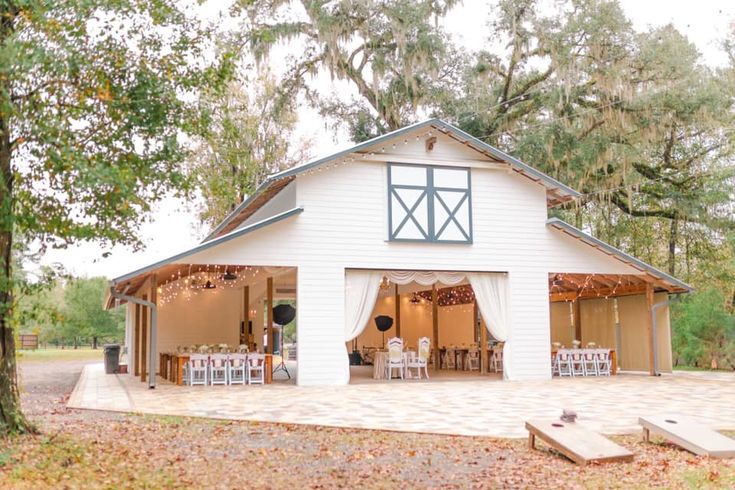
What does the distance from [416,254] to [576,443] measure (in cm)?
841

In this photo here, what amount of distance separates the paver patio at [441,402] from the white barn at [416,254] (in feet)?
4.03

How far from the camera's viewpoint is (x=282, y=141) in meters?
26.0

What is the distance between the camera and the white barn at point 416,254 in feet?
45.2

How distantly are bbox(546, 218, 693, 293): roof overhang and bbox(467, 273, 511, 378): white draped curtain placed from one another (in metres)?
1.61

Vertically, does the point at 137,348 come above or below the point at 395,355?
above

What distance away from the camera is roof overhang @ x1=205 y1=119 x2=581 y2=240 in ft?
45.5

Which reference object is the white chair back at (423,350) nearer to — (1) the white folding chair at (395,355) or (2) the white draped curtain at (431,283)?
(1) the white folding chair at (395,355)

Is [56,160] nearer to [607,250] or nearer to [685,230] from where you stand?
[607,250]

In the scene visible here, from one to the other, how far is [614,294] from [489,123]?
6.49 metres

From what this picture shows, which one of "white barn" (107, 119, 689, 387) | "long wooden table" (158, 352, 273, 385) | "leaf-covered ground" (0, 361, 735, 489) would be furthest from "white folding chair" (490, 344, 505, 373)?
"leaf-covered ground" (0, 361, 735, 489)

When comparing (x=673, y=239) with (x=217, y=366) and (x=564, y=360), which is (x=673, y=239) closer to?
(x=564, y=360)

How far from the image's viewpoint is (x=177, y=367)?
14062 millimetres

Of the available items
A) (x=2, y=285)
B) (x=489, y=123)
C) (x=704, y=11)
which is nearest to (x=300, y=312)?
(x=2, y=285)

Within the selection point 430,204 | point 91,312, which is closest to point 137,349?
point 430,204
